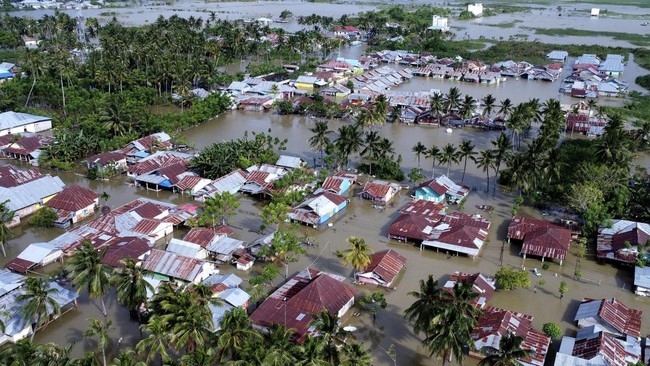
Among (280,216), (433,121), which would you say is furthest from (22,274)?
(433,121)

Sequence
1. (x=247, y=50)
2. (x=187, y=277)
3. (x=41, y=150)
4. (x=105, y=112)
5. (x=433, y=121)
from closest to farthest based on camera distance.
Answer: (x=187, y=277), (x=41, y=150), (x=105, y=112), (x=433, y=121), (x=247, y=50)

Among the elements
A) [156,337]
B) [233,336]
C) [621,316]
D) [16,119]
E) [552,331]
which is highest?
[16,119]

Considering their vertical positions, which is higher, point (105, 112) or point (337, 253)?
point (105, 112)

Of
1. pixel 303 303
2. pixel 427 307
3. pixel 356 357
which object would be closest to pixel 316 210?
pixel 303 303

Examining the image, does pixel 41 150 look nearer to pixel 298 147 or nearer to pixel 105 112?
pixel 105 112

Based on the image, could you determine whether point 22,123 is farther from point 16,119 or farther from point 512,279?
point 512,279

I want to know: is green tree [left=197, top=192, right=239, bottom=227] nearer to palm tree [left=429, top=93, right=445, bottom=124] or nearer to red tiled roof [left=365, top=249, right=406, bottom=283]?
red tiled roof [left=365, top=249, right=406, bottom=283]

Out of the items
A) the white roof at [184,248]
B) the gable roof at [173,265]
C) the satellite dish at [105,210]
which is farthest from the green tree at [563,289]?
the satellite dish at [105,210]

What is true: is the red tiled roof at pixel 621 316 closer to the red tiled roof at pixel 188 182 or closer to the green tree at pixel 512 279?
the green tree at pixel 512 279
